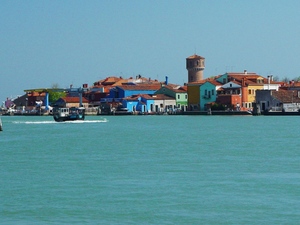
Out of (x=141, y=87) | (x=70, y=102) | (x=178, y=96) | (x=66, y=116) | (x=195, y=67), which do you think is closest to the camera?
(x=66, y=116)

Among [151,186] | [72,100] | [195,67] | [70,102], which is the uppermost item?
[195,67]

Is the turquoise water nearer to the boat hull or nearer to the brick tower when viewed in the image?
the boat hull

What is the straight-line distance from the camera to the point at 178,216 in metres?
11.5

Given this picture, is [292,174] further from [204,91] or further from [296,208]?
[204,91]

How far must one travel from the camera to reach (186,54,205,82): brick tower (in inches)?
2948

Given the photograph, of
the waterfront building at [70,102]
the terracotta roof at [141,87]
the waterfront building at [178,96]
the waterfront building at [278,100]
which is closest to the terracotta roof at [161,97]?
the waterfront building at [178,96]

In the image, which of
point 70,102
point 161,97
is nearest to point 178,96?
point 161,97

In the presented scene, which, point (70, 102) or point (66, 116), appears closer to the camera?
point (66, 116)

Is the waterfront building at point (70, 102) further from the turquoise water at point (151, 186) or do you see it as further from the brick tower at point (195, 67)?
the turquoise water at point (151, 186)

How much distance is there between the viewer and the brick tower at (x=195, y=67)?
246 feet

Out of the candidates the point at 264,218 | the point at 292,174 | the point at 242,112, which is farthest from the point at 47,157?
the point at 242,112

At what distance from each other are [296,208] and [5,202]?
443 cm

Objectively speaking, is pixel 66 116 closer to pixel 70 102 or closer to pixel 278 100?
pixel 278 100

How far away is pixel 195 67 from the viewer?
2950 inches
